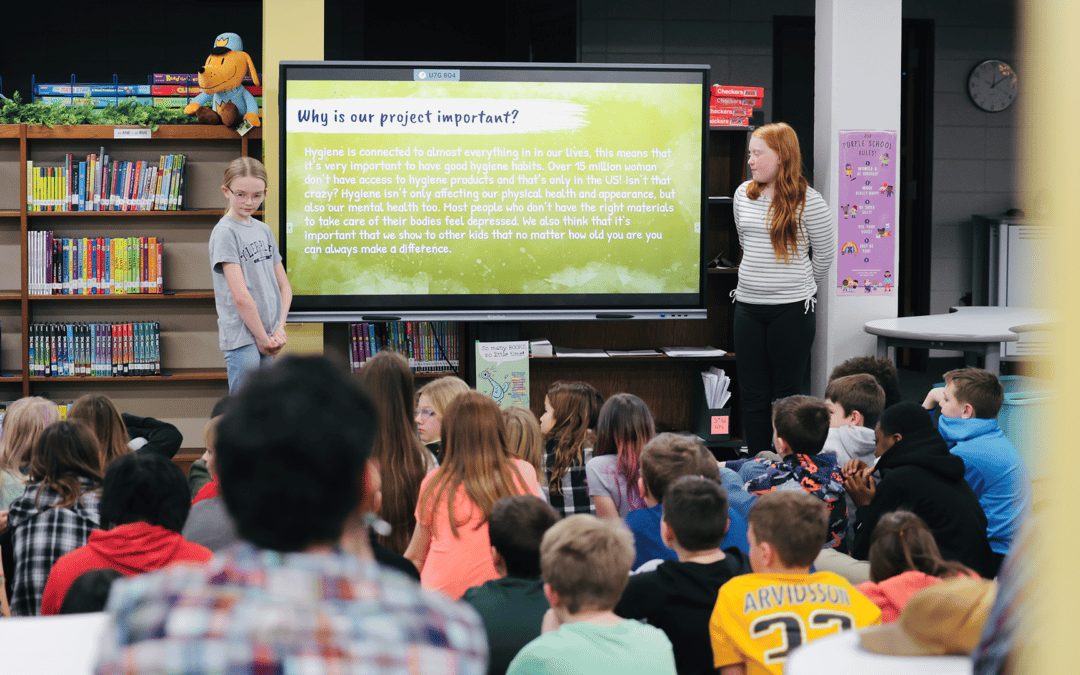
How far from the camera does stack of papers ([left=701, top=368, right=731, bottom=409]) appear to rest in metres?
4.67

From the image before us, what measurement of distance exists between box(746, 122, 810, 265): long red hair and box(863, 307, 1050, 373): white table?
1.92 ft

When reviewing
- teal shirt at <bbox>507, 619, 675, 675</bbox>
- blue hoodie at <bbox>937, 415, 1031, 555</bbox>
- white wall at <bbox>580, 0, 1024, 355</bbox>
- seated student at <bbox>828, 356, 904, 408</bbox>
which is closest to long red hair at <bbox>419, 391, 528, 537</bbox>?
teal shirt at <bbox>507, 619, 675, 675</bbox>

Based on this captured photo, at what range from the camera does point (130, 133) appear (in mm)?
4340

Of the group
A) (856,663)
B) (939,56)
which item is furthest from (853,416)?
(939,56)

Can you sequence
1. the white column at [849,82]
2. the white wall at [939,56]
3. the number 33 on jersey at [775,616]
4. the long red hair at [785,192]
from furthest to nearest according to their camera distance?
the white wall at [939,56] < the white column at [849,82] < the long red hair at [785,192] < the number 33 on jersey at [775,616]

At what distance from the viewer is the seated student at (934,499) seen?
7.61 ft

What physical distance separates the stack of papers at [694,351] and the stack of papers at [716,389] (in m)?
0.12

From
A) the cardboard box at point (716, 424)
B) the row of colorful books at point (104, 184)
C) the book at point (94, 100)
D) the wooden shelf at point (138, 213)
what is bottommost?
the cardboard box at point (716, 424)

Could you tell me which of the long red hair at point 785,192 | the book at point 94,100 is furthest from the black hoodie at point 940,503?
the book at point 94,100

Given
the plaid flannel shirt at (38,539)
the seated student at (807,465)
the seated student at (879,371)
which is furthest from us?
the seated student at (879,371)

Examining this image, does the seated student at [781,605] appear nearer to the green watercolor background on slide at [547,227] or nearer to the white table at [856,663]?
the white table at [856,663]

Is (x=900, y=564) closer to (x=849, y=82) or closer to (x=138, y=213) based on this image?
(x=849, y=82)

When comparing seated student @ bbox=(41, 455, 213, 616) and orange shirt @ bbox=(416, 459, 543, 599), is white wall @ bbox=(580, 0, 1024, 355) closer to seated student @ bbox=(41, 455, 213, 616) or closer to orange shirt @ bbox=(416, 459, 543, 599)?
orange shirt @ bbox=(416, 459, 543, 599)

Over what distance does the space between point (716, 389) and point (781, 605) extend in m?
3.17
